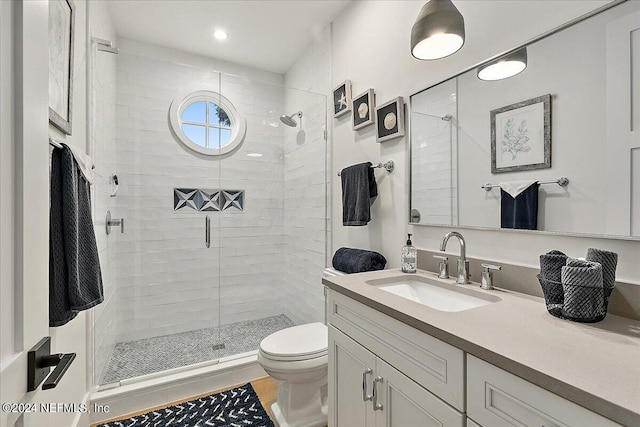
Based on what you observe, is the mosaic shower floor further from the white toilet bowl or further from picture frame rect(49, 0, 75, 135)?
picture frame rect(49, 0, 75, 135)

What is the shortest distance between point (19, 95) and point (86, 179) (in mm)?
857

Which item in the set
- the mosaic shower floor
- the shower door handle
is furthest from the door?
the shower door handle

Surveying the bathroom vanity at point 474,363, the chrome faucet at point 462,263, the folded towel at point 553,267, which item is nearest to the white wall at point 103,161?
the bathroom vanity at point 474,363

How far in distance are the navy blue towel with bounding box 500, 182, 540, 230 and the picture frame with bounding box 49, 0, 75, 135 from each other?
1822mm

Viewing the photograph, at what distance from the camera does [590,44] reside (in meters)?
0.97

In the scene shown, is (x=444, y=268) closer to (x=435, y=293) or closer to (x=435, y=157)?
(x=435, y=293)

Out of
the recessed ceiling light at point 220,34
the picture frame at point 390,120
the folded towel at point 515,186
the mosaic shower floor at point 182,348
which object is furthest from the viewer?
the recessed ceiling light at point 220,34

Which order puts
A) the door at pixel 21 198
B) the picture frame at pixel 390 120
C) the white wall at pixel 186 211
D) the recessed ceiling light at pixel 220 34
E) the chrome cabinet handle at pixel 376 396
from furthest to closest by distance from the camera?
the recessed ceiling light at pixel 220 34, the white wall at pixel 186 211, the picture frame at pixel 390 120, the chrome cabinet handle at pixel 376 396, the door at pixel 21 198

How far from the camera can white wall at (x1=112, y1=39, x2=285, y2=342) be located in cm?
242

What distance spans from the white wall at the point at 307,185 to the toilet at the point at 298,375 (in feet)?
2.25

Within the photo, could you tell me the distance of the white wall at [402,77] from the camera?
109 cm

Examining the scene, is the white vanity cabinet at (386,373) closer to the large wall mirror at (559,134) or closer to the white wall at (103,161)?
the large wall mirror at (559,134)

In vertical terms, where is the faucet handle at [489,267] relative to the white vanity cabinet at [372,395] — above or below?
above

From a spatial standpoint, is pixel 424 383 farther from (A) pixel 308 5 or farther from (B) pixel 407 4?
(A) pixel 308 5
